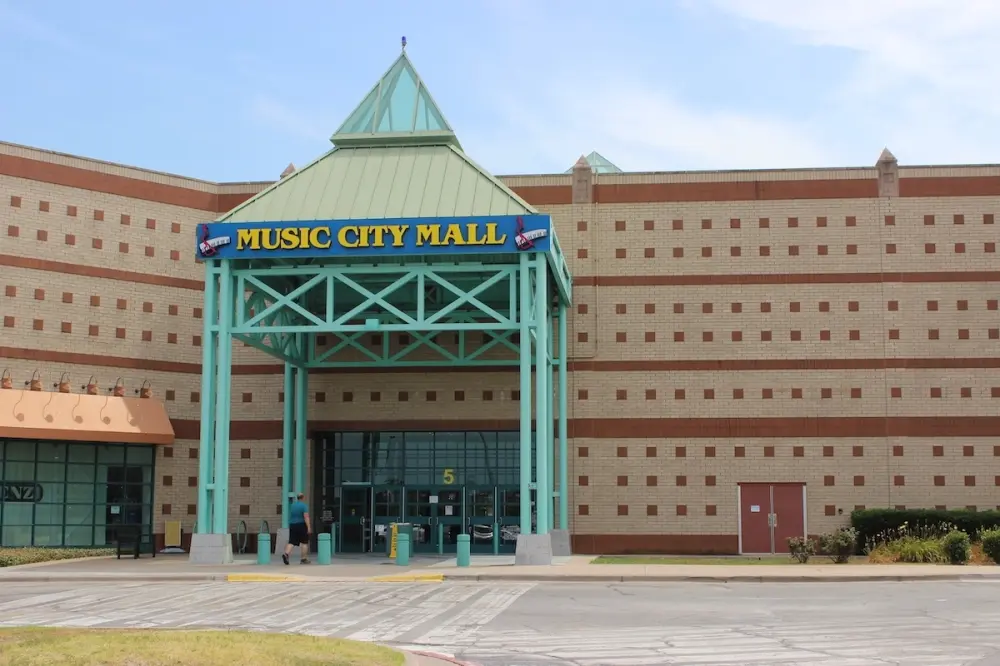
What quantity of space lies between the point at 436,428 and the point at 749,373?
984cm

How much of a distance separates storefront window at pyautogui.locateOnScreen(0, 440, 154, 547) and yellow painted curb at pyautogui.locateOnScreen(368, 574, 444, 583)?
503 inches

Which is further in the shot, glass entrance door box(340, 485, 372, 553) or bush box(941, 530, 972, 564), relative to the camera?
glass entrance door box(340, 485, 372, 553)

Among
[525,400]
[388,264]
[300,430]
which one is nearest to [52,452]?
[300,430]

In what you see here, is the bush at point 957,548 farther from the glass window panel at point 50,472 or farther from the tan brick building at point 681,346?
the glass window panel at point 50,472

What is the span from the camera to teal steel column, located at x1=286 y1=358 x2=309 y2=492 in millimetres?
35438

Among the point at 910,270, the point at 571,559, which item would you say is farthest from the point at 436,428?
the point at 910,270

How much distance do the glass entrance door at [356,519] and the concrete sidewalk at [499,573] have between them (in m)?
7.08

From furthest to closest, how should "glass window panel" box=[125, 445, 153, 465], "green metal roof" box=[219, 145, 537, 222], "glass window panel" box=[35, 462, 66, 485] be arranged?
"glass window panel" box=[125, 445, 153, 465] < "glass window panel" box=[35, 462, 66, 485] < "green metal roof" box=[219, 145, 537, 222]

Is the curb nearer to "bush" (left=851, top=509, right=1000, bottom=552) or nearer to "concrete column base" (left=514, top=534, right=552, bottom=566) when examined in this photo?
"concrete column base" (left=514, top=534, right=552, bottom=566)

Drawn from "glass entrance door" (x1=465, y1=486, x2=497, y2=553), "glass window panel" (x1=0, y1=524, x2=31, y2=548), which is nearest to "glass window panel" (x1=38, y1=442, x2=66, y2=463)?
"glass window panel" (x1=0, y1=524, x2=31, y2=548)

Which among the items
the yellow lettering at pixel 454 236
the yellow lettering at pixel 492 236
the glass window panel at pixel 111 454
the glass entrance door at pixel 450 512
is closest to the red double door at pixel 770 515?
the glass entrance door at pixel 450 512

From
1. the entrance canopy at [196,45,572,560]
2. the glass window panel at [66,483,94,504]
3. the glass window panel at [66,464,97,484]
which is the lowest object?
the glass window panel at [66,483,94,504]

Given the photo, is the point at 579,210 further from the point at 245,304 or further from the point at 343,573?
the point at 343,573

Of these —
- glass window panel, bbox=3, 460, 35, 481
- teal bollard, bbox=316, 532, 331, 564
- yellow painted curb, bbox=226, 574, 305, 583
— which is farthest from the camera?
glass window panel, bbox=3, 460, 35, 481
